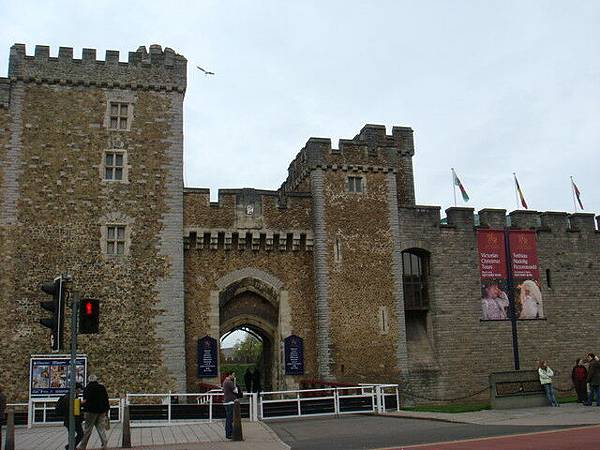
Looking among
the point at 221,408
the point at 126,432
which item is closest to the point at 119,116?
the point at 221,408

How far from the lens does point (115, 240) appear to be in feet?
81.6

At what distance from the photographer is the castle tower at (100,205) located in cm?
2380

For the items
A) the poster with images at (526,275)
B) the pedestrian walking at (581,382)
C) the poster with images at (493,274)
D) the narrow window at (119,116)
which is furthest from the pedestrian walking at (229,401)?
the poster with images at (526,275)

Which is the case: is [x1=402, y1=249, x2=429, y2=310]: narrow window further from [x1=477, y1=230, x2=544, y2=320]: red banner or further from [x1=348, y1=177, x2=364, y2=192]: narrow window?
[x1=348, y1=177, x2=364, y2=192]: narrow window

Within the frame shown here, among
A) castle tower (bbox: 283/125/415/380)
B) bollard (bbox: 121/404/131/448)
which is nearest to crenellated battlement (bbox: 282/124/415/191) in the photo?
castle tower (bbox: 283/125/415/380)

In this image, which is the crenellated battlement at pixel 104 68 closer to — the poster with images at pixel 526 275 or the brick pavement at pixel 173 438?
the brick pavement at pixel 173 438

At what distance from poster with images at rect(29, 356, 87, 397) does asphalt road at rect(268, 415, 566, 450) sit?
7.83 meters

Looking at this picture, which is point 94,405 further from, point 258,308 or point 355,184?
point 355,184

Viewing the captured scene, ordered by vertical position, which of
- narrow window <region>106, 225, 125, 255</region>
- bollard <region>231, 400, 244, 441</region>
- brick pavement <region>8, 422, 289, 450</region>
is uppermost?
narrow window <region>106, 225, 125, 255</region>

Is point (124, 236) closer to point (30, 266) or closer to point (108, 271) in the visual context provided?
point (108, 271)

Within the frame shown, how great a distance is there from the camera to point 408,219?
96.0ft

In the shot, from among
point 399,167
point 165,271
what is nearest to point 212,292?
point 165,271

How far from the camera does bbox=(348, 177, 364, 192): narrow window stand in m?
28.3

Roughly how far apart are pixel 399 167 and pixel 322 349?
10.0m
